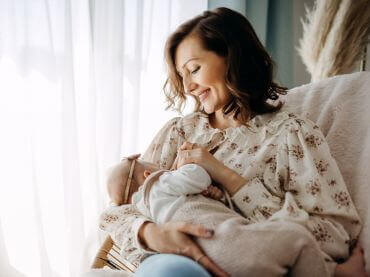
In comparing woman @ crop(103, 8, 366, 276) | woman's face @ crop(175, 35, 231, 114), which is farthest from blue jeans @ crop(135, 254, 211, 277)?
woman's face @ crop(175, 35, 231, 114)

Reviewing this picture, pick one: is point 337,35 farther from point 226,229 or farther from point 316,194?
point 226,229

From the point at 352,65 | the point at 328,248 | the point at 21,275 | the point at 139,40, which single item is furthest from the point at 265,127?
the point at 21,275

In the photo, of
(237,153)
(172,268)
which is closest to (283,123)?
(237,153)

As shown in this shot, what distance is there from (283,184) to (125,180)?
46 centimetres

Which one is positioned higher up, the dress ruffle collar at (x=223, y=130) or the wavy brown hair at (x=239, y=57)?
the wavy brown hair at (x=239, y=57)

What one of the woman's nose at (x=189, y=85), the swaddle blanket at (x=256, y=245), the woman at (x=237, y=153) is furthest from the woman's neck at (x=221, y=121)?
the swaddle blanket at (x=256, y=245)

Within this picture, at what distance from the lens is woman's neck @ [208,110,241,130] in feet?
4.11

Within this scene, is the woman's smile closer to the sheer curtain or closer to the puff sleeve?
the puff sleeve

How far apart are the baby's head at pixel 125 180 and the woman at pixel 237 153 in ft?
0.17

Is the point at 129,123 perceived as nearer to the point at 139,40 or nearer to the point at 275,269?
the point at 139,40

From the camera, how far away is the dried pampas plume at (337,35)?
1520 mm

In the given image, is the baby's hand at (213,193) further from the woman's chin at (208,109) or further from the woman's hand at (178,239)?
the woman's chin at (208,109)

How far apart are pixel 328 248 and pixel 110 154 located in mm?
1007

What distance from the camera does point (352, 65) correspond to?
156 centimetres
